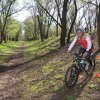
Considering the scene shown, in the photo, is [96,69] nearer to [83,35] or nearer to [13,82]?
[83,35]

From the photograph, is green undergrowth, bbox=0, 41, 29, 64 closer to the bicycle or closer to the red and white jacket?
the red and white jacket

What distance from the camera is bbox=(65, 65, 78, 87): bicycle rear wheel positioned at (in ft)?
35.7

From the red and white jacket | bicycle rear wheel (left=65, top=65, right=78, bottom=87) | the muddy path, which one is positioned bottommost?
the muddy path

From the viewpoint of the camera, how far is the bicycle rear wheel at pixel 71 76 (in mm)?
10891

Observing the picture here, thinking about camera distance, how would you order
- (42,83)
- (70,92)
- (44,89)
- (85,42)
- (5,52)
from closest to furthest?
1. (70,92)
2. (44,89)
3. (85,42)
4. (42,83)
5. (5,52)

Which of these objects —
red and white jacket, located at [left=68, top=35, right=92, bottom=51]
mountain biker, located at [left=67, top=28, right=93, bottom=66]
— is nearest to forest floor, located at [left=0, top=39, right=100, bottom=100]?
mountain biker, located at [left=67, top=28, right=93, bottom=66]

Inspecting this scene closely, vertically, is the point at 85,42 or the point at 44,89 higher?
the point at 85,42

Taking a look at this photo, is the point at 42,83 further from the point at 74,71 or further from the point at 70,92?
the point at 70,92

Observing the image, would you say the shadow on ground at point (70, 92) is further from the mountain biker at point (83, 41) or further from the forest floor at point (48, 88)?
the mountain biker at point (83, 41)

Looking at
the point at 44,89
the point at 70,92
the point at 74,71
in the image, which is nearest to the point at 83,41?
the point at 74,71

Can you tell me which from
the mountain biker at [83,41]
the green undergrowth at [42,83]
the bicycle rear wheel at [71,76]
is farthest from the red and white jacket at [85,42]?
the green undergrowth at [42,83]

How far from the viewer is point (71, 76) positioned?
36.1 feet

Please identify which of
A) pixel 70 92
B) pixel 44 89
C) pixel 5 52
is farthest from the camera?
pixel 5 52

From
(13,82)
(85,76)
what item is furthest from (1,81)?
(85,76)
